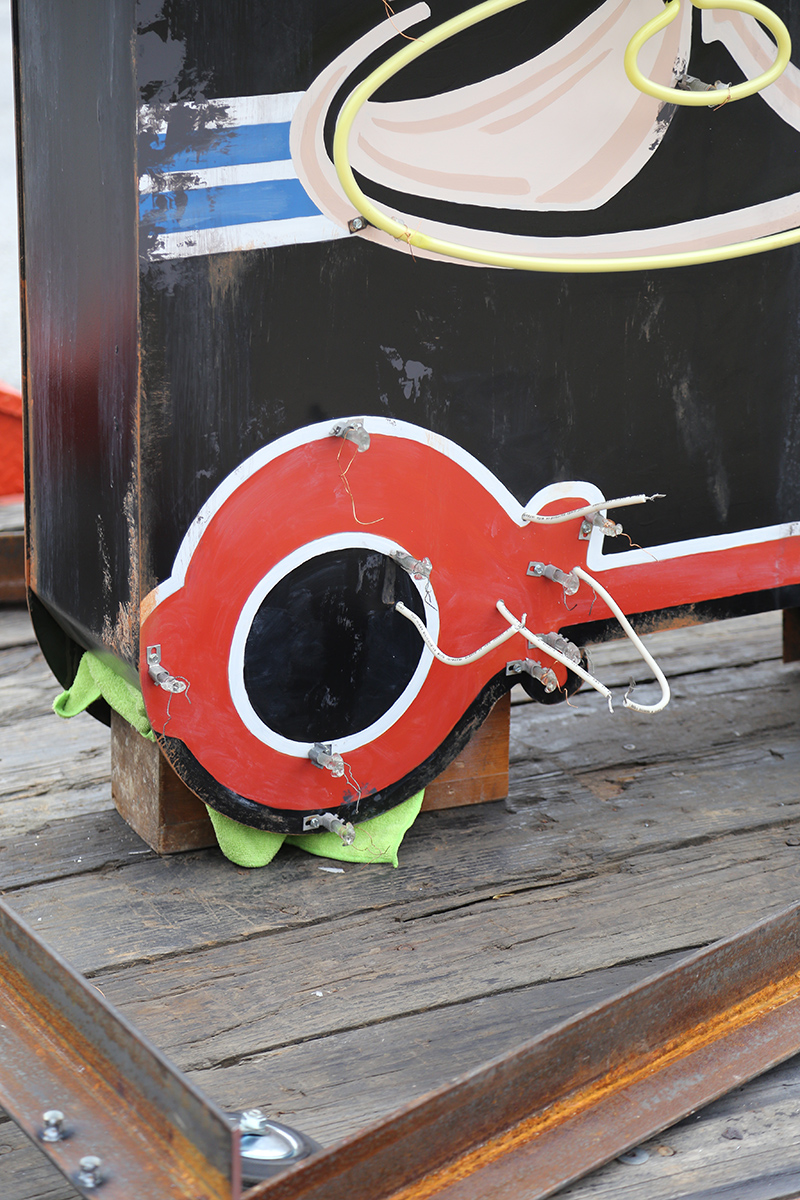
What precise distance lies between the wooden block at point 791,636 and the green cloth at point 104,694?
131 cm

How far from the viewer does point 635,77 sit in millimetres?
1540

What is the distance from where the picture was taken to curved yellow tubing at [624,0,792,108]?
1533mm

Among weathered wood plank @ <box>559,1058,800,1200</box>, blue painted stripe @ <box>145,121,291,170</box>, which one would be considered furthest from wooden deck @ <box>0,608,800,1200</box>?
blue painted stripe @ <box>145,121,291,170</box>

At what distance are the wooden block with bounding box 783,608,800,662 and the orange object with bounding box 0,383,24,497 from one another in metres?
1.62

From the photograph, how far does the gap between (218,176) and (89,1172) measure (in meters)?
1.01

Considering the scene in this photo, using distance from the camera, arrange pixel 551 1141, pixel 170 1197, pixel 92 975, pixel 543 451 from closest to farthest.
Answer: pixel 170 1197, pixel 551 1141, pixel 92 975, pixel 543 451

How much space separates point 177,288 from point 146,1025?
0.81 meters

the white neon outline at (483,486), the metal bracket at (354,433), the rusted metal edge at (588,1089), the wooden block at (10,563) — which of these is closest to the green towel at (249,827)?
the white neon outline at (483,486)

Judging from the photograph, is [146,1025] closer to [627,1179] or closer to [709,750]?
[627,1179]

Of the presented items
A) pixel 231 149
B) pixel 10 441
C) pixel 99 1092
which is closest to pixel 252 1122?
pixel 99 1092

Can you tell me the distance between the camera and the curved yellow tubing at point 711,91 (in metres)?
1.53

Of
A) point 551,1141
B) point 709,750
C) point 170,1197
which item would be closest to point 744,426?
point 709,750

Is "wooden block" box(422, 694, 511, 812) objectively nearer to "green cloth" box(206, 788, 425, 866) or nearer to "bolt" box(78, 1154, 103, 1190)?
"green cloth" box(206, 788, 425, 866)

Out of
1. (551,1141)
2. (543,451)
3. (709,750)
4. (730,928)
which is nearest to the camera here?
(551,1141)
